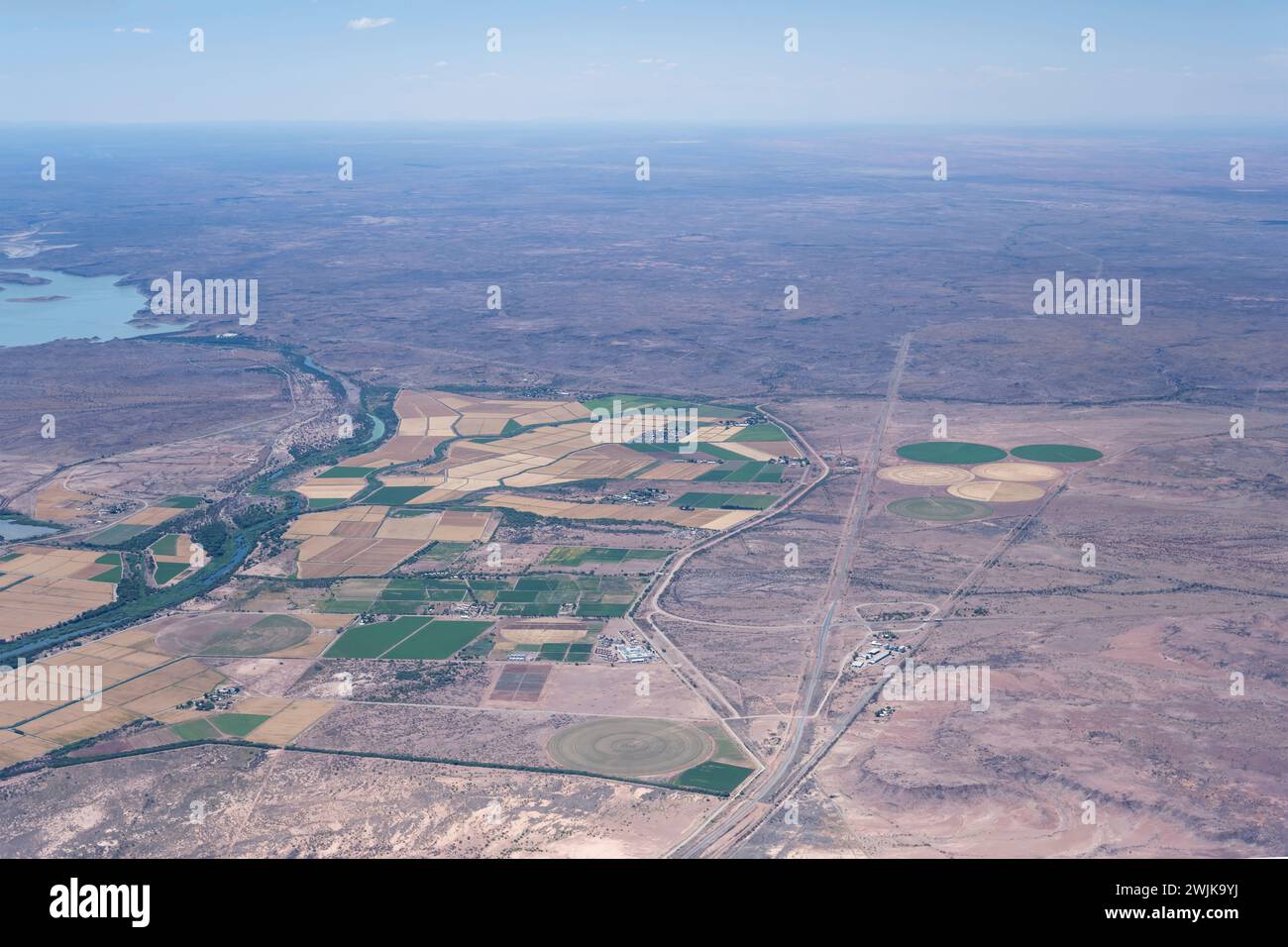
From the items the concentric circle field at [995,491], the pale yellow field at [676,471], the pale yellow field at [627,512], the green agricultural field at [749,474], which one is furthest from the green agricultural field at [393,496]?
the concentric circle field at [995,491]

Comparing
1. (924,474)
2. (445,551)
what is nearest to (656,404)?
(924,474)

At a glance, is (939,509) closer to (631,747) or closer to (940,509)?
(940,509)

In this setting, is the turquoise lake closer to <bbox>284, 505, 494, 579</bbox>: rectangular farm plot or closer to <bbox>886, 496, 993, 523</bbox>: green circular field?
<bbox>284, 505, 494, 579</bbox>: rectangular farm plot

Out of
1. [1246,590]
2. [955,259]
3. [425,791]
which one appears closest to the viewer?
[425,791]

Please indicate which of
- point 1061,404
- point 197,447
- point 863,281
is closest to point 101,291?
point 197,447

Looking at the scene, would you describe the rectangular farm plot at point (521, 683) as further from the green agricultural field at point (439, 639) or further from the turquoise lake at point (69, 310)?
the turquoise lake at point (69, 310)

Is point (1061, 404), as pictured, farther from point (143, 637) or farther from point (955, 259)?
point (955, 259)
